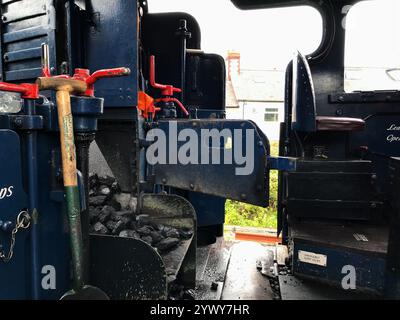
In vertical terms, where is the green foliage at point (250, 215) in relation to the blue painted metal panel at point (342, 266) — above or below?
below

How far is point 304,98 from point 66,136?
1.93 meters

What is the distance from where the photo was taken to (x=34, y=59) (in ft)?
8.25

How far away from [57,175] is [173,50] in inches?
101

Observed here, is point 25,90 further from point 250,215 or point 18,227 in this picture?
point 250,215

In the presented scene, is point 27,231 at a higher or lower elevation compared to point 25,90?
lower

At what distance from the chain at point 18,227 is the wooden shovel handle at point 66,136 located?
0.56ft

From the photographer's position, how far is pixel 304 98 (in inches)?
105

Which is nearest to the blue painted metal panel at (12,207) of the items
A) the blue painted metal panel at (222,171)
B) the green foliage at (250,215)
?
the blue painted metal panel at (222,171)

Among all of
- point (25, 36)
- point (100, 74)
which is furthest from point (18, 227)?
point (25, 36)

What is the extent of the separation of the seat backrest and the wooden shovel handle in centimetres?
189

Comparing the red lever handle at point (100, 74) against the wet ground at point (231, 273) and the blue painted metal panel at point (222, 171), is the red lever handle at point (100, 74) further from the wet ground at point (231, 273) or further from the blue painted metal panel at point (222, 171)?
the wet ground at point (231, 273)

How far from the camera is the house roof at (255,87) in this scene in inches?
640

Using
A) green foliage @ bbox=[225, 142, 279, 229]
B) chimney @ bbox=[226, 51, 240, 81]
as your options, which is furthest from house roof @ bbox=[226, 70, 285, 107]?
green foliage @ bbox=[225, 142, 279, 229]

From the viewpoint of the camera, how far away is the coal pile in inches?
77.3
